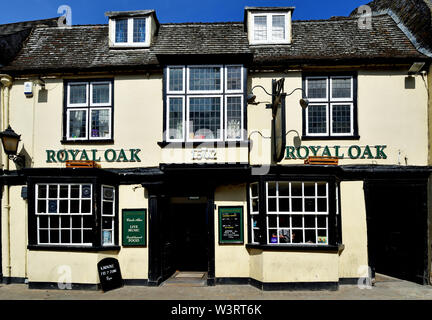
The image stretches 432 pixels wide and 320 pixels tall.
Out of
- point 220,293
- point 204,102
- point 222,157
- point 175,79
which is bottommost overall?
point 220,293

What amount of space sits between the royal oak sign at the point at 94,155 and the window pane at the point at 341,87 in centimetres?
623

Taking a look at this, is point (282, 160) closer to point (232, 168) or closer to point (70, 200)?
point (232, 168)

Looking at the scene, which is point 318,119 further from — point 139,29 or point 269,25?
point 139,29

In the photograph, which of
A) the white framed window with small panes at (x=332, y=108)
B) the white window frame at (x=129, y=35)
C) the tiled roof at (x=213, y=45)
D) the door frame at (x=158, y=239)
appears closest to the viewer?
the door frame at (x=158, y=239)

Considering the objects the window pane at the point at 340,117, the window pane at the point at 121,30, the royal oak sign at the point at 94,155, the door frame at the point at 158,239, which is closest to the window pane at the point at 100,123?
the royal oak sign at the point at 94,155

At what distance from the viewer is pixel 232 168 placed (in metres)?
10.7

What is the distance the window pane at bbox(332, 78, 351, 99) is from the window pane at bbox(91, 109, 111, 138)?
694 cm

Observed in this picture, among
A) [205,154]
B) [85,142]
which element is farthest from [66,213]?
[205,154]

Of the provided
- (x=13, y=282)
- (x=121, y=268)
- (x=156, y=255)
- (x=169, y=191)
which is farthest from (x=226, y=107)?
(x=13, y=282)

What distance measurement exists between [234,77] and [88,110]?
4626 millimetres

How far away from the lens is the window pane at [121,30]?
1261 cm

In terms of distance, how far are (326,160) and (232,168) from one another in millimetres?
2708

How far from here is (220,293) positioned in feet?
33.0

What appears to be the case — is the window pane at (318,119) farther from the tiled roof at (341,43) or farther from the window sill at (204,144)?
the window sill at (204,144)
